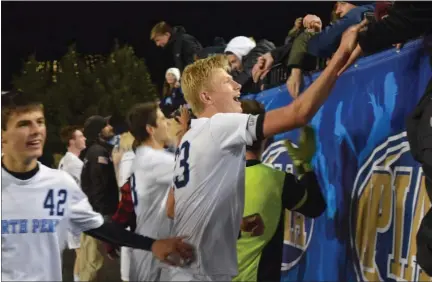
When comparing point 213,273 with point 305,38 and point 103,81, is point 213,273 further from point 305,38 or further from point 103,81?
point 103,81

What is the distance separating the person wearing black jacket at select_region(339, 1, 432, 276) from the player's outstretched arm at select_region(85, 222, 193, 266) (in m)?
0.76

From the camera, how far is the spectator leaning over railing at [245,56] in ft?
5.82

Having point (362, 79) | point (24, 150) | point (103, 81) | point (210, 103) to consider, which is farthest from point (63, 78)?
point (362, 79)

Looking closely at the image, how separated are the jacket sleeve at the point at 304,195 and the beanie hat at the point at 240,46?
43 cm

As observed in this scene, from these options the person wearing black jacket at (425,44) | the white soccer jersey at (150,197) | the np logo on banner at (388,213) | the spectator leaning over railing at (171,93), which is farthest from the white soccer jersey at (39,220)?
the person wearing black jacket at (425,44)

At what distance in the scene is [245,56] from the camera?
1.84 metres

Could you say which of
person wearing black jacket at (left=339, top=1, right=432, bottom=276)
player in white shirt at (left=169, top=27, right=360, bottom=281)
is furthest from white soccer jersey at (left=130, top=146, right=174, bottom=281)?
person wearing black jacket at (left=339, top=1, right=432, bottom=276)

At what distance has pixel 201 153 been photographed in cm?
169

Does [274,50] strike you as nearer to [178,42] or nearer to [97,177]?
[178,42]

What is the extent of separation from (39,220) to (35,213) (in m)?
0.02

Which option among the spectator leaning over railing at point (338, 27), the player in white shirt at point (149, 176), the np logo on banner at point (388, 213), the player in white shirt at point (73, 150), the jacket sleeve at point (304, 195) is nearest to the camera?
the np logo on banner at point (388, 213)

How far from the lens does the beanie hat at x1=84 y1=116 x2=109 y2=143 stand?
225cm

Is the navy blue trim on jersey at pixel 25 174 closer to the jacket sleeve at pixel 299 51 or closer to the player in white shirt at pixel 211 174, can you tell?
the player in white shirt at pixel 211 174

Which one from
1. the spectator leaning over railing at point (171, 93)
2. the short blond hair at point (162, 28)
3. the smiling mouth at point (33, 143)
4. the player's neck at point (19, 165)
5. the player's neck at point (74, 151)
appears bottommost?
the player's neck at point (19, 165)
